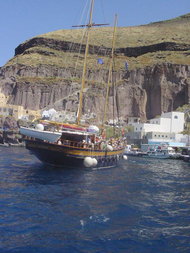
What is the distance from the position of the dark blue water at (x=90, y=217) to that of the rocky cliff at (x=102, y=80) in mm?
90923

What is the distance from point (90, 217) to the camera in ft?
58.2

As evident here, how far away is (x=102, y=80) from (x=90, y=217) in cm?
12330

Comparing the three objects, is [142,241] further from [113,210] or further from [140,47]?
[140,47]

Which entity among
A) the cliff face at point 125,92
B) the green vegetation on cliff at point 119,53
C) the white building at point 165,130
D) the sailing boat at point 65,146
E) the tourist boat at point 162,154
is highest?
the green vegetation on cliff at point 119,53

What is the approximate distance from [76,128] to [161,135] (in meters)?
60.8

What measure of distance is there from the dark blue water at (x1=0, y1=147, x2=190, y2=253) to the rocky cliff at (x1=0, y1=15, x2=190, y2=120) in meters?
90.9

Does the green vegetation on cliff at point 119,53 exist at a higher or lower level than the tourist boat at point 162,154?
higher

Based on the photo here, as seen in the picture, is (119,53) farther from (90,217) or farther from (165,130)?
(90,217)

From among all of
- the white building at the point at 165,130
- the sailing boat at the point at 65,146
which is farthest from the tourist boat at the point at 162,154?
the sailing boat at the point at 65,146

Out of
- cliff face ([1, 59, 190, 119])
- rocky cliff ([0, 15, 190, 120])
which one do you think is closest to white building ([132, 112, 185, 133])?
rocky cliff ([0, 15, 190, 120])

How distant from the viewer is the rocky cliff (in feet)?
413

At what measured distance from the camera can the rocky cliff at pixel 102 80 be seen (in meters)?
126

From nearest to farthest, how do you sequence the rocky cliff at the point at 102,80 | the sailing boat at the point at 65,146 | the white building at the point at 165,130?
the sailing boat at the point at 65,146 < the white building at the point at 165,130 < the rocky cliff at the point at 102,80

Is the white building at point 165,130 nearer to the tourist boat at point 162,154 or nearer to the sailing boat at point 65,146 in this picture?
the tourist boat at point 162,154
